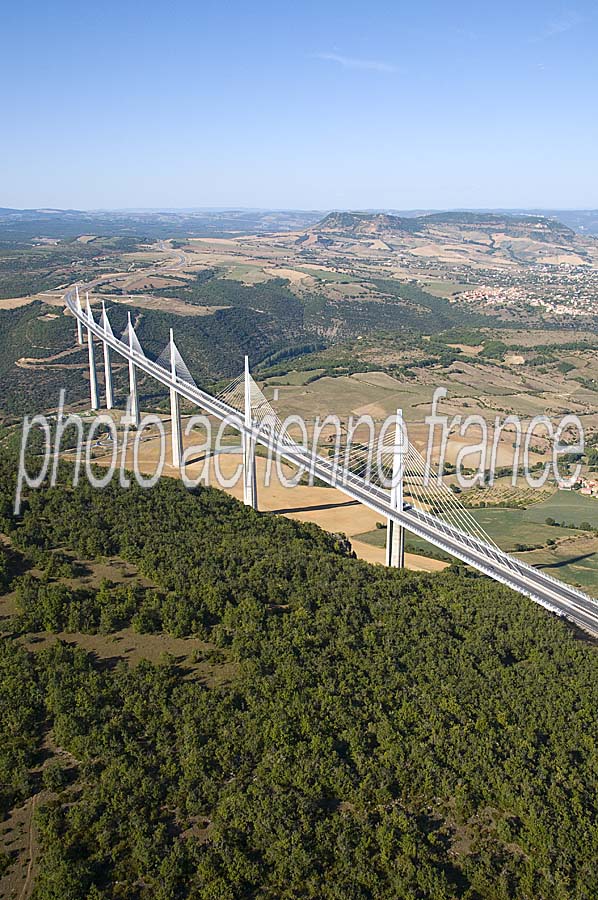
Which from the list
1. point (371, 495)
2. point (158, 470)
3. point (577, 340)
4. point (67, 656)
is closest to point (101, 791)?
point (67, 656)

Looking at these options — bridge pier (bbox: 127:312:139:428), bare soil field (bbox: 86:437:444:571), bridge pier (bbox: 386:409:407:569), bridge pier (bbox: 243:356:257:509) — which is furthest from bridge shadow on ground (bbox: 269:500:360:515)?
bridge pier (bbox: 127:312:139:428)

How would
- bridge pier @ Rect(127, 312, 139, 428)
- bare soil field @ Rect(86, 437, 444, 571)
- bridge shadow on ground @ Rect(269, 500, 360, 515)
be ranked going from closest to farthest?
1. bare soil field @ Rect(86, 437, 444, 571)
2. bridge shadow on ground @ Rect(269, 500, 360, 515)
3. bridge pier @ Rect(127, 312, 139, 428)

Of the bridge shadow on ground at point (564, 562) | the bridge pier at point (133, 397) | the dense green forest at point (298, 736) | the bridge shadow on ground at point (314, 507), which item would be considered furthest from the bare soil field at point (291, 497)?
the dense green forest at point (298, 736)

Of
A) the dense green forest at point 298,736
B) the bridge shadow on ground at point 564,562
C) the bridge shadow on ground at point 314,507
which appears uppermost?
the dense green forest at point 298,736

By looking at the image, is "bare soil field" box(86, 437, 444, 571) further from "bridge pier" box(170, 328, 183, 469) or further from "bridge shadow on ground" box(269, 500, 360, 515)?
"bridge pier" box(170, 328, 183, 469)

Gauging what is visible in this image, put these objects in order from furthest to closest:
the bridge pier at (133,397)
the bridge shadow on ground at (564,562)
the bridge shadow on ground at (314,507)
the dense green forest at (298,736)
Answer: the bridge pier at (133,397)
the bridge shadow on ground at (314,507)
the bridge shadow on ground at (564,562)
the dense green forest at (298,736)

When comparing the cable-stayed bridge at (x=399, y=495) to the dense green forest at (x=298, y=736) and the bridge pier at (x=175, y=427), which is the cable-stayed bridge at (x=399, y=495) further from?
the dense green forest at (x=298, y=736)

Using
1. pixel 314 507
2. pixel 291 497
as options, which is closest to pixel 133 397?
pixel 291 497

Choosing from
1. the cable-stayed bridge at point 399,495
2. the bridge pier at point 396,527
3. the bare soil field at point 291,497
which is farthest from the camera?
the bare soil field at point 291,497
